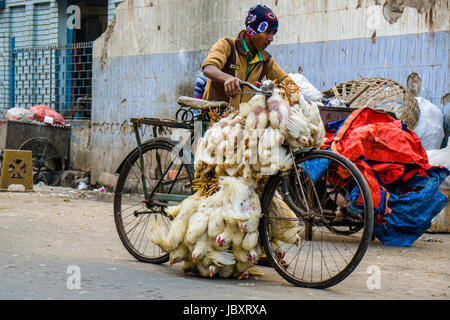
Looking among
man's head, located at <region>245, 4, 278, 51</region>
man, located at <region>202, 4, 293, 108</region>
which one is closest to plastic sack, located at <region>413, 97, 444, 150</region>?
man, located at <region>202, 4, 293, 108</region>

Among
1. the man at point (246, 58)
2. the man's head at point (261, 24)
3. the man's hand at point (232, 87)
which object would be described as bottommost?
the man's hand at point (232, 87)

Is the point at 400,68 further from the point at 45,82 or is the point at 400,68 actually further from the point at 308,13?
the point at 45,82

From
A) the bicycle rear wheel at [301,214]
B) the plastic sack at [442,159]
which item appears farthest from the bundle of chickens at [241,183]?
the plastic sack at [442,159]

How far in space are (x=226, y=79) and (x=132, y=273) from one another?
145cm

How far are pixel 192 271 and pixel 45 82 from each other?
477 inches

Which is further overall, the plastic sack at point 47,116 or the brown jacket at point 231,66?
the plastic sack at point 47,116

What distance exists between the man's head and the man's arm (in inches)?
16.7

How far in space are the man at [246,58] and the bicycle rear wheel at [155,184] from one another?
553 mm

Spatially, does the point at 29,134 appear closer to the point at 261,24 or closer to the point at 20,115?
the point at 20,115

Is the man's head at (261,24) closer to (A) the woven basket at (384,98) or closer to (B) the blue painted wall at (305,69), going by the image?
(A) the woven basket at (384,98)

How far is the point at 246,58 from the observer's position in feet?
16.2

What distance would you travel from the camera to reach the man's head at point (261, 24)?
466 centimetres

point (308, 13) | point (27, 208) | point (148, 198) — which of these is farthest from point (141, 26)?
point (148, 198)

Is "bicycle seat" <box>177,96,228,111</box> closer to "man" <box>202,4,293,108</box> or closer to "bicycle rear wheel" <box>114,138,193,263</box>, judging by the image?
"man" <box>202,4,293,108</box>
